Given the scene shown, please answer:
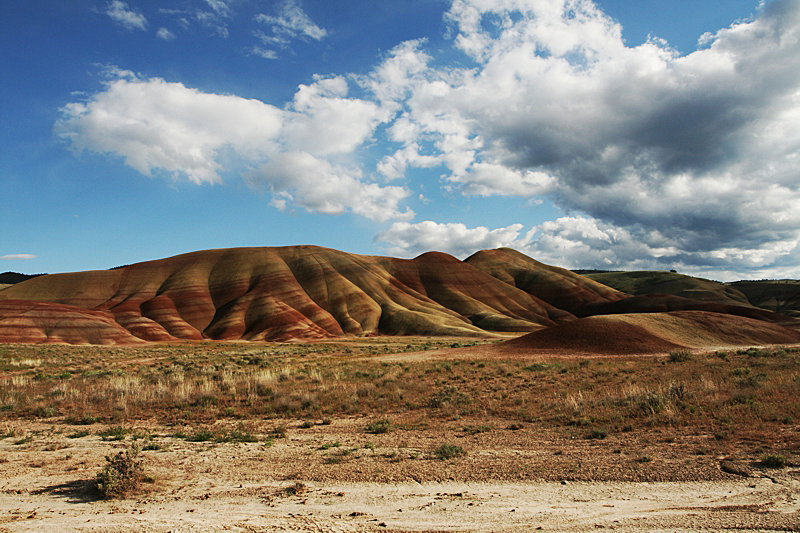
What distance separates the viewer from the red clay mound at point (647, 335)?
3791 centimetres

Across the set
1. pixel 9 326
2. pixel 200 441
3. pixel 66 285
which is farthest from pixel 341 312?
pixel 200 441

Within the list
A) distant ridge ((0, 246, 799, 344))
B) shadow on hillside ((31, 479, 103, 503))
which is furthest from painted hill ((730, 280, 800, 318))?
shadow on hillside ((31, 479, 103, 503))

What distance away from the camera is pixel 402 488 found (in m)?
7.72

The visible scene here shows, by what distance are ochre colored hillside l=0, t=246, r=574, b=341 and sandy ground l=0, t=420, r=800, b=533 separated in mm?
78121

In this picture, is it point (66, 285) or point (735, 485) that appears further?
point (66, 285)

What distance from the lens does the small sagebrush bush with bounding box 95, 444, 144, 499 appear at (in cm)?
740

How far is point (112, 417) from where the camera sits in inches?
544

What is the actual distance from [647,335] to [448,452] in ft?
124

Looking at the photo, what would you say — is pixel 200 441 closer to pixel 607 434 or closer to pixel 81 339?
pixel 607 434

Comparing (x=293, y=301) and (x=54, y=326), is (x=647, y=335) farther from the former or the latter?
(x=54, y=326)

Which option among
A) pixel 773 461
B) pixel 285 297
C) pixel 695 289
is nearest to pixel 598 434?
pixel 773 461

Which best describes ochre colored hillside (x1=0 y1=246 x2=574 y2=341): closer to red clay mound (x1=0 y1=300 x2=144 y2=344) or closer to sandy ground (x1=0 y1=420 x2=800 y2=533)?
red clay mound (x1=0 y1=300 x2=144 y2=344)

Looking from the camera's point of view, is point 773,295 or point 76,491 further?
point 773,295

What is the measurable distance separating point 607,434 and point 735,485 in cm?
365
